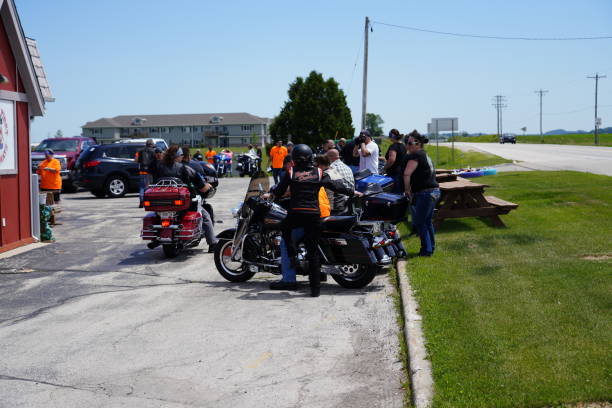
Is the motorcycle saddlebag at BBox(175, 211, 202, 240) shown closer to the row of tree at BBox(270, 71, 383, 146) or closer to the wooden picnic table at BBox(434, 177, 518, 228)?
the wooden picnic table at BBox(434, 177, 518, 228)

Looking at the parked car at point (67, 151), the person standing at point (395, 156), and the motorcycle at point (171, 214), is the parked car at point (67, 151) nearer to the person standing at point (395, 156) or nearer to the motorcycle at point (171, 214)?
the motorcycle at point (171, 214)

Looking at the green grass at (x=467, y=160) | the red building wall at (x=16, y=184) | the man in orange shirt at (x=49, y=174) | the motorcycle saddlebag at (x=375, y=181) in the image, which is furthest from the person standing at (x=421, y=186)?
the green grass at (x=467, y=160)

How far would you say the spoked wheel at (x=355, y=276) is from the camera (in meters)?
8.91

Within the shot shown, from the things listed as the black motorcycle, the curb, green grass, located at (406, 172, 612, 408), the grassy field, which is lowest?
the curb

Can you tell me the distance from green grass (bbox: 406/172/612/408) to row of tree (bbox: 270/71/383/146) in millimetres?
76690

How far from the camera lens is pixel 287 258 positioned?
884 cm

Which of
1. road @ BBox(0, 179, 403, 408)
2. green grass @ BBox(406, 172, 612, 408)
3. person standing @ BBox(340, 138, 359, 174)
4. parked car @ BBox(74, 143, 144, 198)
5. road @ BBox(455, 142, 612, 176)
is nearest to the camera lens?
green grass @ BBox(406, 172, 612, 408)

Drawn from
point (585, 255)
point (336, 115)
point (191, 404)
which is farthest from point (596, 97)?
point (191, 404)

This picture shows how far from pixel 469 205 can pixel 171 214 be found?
17.9ft

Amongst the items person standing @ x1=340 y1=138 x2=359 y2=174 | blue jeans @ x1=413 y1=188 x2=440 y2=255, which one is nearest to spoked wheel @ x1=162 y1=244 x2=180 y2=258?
blue jeans @ x1=413 y1=188 x2=440 y2=255

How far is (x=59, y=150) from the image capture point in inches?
1125

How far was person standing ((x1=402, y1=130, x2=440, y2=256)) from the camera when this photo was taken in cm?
1041

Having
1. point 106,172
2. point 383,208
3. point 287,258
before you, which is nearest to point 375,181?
point 383,208

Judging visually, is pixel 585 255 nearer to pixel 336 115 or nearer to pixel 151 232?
pixel 151 232
